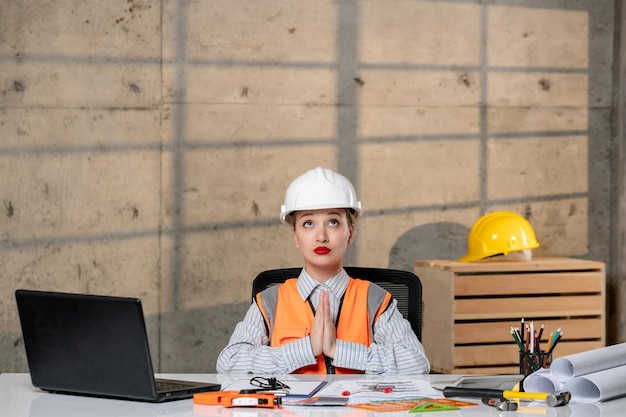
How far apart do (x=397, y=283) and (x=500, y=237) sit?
203 cm

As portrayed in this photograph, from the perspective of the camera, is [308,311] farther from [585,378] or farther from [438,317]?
[438,317]

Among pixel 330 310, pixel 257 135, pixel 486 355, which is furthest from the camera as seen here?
pixel 257 135

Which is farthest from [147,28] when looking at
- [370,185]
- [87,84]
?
[370,185]

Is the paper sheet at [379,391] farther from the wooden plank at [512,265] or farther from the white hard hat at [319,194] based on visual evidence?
the wooden plank at [512,265]

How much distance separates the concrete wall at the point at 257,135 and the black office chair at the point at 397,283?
208cm

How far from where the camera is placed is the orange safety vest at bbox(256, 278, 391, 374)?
2.81m

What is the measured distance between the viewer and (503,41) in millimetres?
5406

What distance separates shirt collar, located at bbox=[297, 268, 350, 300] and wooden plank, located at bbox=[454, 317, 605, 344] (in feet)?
6.27

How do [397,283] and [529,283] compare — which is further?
[529,283]

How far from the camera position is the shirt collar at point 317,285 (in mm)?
2865

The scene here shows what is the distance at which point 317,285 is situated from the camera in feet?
9.40

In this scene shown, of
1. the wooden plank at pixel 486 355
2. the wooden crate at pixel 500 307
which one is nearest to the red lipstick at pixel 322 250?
the wooden crate at pixel 500 307

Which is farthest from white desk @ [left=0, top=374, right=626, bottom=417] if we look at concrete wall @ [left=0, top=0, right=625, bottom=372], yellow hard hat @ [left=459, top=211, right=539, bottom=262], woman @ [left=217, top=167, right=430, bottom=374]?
concrete wall @ [left=0, top=0, right=625, bottom=372]

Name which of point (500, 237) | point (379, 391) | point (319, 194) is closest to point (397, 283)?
point (319, 194)
